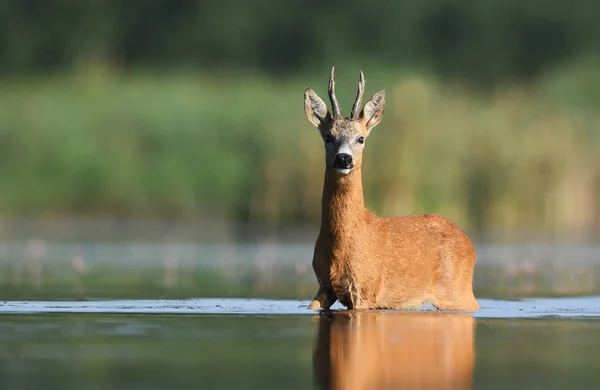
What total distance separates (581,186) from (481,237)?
1.89 metres

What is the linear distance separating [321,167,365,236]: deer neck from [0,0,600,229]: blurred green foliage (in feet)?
35.2

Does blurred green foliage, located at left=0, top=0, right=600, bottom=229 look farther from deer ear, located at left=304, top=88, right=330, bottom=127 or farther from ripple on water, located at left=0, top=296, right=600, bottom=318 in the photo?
deer ear, located at left=304, top=88, right=330, bottom=127

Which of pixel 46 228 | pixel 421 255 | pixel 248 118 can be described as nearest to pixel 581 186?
pixel 248 118

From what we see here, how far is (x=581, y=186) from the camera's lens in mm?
24516

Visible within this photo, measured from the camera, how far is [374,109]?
13.5 meters

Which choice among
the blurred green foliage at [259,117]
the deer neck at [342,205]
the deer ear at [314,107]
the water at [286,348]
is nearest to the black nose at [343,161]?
the deer neck at [342,205]

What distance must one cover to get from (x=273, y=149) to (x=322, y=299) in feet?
40.7

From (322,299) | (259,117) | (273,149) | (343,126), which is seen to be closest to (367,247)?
(322,299)

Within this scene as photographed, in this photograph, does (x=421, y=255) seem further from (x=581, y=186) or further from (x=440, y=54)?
(x=440, y=54)

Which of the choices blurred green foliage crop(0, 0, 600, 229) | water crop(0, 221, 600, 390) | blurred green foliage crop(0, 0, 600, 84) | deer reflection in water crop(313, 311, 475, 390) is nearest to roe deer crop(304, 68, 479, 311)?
water crop(0, 221, 600, 390)

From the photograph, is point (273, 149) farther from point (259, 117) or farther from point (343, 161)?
point (343, 161)

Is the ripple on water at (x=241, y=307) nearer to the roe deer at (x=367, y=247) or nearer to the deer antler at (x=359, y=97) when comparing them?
the roe deer at (x=367, y=247)

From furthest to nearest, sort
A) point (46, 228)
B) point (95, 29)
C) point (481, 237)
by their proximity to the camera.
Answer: point (95, 29) → point (46, 228) → point (481, 237)

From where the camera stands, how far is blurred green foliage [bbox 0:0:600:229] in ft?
79.5
